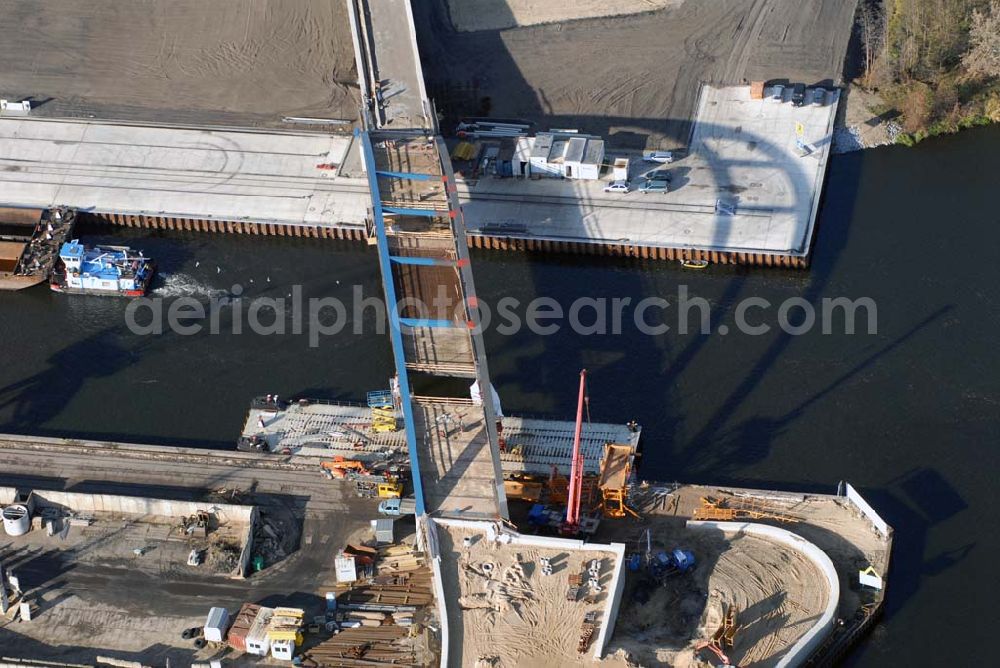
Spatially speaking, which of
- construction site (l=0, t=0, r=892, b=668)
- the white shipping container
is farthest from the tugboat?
the white shipping container

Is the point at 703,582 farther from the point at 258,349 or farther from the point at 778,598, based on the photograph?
the point at 258,349

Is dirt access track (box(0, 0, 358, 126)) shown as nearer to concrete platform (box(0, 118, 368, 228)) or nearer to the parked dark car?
concrete platform (box(0, 118, 368, 228))

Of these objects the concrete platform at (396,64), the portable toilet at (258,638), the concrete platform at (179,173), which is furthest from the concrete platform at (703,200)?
the portable toilet at (258,638)

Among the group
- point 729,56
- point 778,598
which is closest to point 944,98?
point 729,56

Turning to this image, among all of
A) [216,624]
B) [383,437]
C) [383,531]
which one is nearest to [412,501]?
[383,531]

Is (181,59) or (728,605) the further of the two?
(181,59)

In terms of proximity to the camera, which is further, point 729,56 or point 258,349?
point 729,56

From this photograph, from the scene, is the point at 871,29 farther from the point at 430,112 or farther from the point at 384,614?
the point at 384,614
